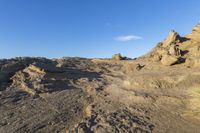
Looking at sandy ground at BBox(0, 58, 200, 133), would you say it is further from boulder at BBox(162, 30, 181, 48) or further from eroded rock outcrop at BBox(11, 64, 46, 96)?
boulder at BBox(162, 30, 181, 48)

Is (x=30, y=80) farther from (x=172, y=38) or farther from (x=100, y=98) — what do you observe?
(x=172, y=38)

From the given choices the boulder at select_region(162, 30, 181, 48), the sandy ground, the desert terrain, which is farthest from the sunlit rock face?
the sandy ground

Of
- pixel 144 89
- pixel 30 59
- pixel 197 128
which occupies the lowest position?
pixel 197 128

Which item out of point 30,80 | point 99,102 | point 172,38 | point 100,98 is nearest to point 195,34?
point 172,38

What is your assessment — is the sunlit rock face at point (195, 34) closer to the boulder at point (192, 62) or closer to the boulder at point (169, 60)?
the boulder at point (192, 62)

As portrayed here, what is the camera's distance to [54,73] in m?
10.5

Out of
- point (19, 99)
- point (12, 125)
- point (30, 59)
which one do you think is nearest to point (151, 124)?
point (12, 125)

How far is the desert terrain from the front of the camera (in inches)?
244

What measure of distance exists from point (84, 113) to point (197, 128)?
3.02 m

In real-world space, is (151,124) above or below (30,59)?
below

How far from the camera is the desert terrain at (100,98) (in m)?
6.21

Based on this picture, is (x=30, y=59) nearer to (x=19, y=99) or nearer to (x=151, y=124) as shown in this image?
(x=19, y=99)

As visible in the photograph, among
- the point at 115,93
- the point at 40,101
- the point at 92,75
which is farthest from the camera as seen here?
the point at 92,75

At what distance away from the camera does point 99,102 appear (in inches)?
307
